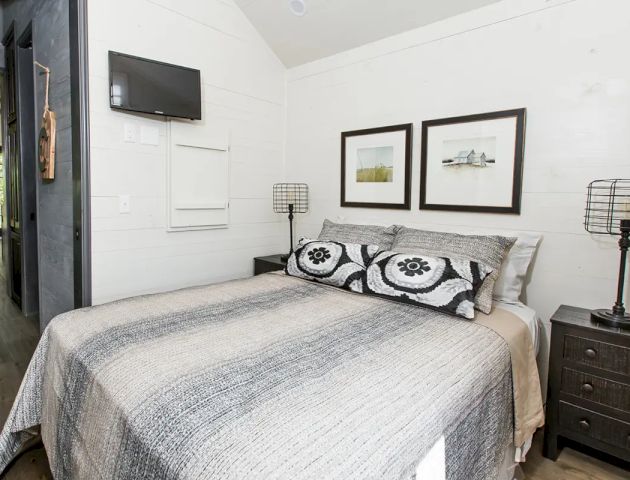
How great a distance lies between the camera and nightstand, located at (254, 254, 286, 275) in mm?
2908

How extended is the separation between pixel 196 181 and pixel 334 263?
121 centimetres

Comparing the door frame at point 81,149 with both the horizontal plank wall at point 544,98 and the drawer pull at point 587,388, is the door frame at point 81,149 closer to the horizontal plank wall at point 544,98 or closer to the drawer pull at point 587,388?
the horizontal plank wall at point 544,98

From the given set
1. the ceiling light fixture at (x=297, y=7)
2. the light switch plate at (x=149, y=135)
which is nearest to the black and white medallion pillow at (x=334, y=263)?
the light switch plate at (x=149, y=135)

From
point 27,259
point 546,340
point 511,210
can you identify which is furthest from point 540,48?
point 27,259

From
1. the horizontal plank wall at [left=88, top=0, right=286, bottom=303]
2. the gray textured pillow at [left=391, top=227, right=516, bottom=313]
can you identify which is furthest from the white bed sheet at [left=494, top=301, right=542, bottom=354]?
the horizontal plank wall at [left=88, top=0, right=286, bottom=303]

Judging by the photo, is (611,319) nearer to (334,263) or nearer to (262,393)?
(334,263)

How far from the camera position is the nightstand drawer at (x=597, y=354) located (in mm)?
1611

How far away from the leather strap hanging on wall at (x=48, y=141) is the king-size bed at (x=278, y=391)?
4.91 feet

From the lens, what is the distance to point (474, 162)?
232 centimetres

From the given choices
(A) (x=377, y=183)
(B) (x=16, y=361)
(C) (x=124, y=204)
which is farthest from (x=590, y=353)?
(B) (x=16, y=361)

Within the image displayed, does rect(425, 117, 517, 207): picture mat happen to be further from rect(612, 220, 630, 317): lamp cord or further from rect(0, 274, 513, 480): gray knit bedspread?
rect(0, 274, 513, 480): gray knit bedspread

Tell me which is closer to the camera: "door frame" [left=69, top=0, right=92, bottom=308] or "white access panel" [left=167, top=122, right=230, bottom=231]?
"door frame" [left=69, top=0, right=92, bottom=308]

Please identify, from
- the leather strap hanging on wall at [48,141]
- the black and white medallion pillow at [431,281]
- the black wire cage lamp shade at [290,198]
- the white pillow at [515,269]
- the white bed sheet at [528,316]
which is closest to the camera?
the black and white medallion pillow at [431,281]

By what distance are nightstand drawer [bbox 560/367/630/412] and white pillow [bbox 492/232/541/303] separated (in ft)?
1.49
